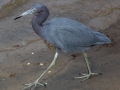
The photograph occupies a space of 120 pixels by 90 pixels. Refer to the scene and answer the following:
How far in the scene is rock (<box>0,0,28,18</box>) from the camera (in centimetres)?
752

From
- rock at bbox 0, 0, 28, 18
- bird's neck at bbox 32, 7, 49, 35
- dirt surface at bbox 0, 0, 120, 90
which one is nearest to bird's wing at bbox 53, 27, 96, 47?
bird's neck at bbox 32, 7, 49, 35

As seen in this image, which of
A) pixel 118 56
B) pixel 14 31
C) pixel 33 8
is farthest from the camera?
pixel 14 31

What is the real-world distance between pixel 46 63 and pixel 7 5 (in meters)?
2.64

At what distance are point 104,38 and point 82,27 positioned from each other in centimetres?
36

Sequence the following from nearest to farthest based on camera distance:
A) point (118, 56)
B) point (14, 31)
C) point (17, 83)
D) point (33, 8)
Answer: point (33, 8) → point (17, 83) → point (118, 56) → point (14, 31)

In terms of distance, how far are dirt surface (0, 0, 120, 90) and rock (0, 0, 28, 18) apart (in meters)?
0.66

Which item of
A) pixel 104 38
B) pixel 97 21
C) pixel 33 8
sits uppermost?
pixel 33 8

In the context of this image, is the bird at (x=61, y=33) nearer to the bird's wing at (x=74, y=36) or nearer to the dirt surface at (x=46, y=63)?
the bird's wing at (x=74, y=36)

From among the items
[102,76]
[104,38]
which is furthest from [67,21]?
→ [102,76]

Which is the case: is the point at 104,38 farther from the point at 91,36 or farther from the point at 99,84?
the point at 99,84

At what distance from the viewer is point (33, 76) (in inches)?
205

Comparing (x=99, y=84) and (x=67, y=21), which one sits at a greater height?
(x=67, y=21)

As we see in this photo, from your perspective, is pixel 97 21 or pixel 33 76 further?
pixel 97 21

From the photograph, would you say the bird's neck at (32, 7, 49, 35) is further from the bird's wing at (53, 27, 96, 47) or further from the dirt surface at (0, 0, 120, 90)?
the dirt surface at (0, 0, 120, 90)
